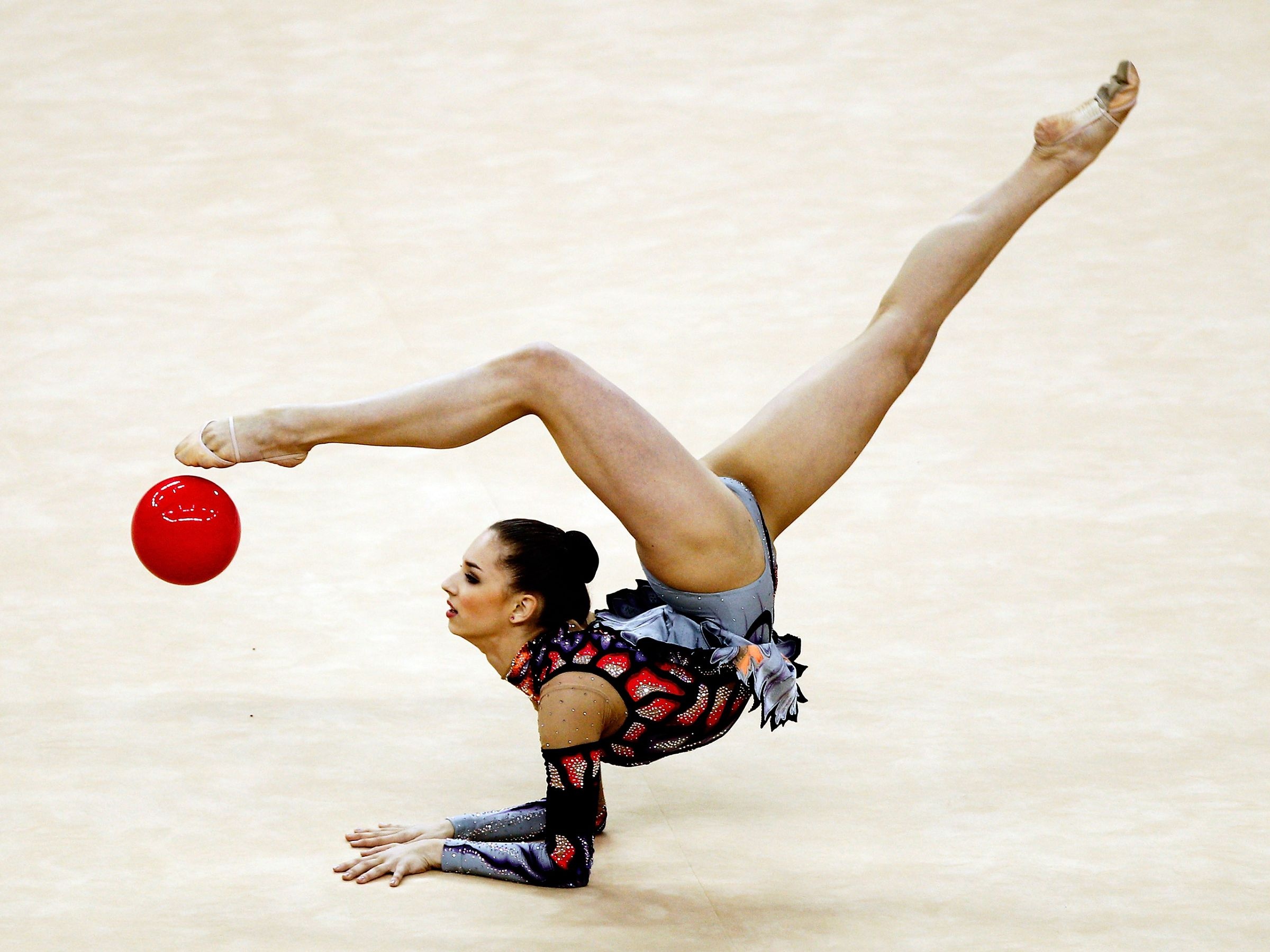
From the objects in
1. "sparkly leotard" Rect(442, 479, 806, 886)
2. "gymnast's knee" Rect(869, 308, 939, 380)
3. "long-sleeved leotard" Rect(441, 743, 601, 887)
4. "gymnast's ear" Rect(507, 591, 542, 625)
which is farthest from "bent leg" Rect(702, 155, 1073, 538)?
"long-sleeved leotard" Rect(441, 743, 601, 887)

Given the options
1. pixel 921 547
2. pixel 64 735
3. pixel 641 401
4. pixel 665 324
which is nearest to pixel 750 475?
pixel 921 547

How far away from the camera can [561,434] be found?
2.60m

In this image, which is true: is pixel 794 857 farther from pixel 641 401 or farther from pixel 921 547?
pixel 641 401

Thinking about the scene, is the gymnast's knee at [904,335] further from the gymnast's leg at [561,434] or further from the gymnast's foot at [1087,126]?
the gymnast's leg at [561,434]

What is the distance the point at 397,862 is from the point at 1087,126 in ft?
5.92

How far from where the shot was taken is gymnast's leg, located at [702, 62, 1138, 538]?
114 inches

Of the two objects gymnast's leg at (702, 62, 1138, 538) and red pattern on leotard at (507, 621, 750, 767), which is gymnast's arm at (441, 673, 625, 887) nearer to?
red pattern on leotard at (507, 621, 750, 767)

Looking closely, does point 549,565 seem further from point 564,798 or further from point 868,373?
point 868,373

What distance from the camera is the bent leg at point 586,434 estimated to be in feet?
8.30

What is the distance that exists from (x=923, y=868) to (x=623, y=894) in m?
0.50

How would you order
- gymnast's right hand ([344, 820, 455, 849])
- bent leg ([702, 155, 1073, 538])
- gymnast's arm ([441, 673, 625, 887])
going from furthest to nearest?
bent leg ([702, 155, 1073, 538])
gymnast's right hand ([344, 820, 455, 849])
gymnast's arm ([441, 673, 625, 887])

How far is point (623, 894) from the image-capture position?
98.1 inches

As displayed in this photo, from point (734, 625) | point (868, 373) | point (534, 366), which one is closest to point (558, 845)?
point (734, 625)

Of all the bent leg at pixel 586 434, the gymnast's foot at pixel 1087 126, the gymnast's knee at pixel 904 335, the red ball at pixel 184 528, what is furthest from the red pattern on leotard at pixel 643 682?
the gymnast's foot at pixel 1087 126
